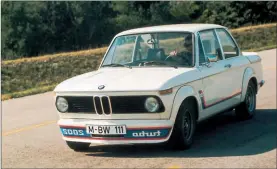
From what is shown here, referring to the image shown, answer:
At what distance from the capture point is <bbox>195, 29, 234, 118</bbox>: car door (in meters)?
7.98

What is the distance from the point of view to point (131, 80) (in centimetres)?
711

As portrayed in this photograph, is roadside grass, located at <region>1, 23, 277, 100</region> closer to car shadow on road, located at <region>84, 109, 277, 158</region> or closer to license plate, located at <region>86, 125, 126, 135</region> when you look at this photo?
car shadow on road, located at <region>84, 109, 277, 158</region>

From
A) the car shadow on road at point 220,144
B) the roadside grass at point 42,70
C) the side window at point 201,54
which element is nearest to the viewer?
the car shadow on road at point 220,144

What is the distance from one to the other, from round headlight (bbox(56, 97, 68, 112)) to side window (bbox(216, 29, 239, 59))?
3090 millimetres

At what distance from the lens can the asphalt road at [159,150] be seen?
6747 millimetres

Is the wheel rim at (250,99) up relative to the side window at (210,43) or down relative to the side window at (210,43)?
down

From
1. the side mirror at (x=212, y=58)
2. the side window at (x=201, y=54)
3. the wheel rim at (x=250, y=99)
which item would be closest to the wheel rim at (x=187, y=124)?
the side window at (x=201, y=54)

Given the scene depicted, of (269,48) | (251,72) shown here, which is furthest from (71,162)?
(269,48)

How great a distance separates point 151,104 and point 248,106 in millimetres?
3275

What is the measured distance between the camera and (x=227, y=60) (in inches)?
355

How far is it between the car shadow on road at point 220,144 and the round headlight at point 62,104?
69 centimetres

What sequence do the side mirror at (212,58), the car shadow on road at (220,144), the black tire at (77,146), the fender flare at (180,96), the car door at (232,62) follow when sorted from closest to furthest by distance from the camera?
the fender flare at (180,96)
the car shadow on road at (220,144)
the black tire at (77,146)
the side mirror at (212,58)
the car door at (232,62)

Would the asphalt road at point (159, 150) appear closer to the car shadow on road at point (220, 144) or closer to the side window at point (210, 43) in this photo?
the car shadow on road at point (220, 144)

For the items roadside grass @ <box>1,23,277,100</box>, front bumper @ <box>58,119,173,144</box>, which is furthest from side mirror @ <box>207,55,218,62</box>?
roadside grass @ <box>1,23,277,100</box>
